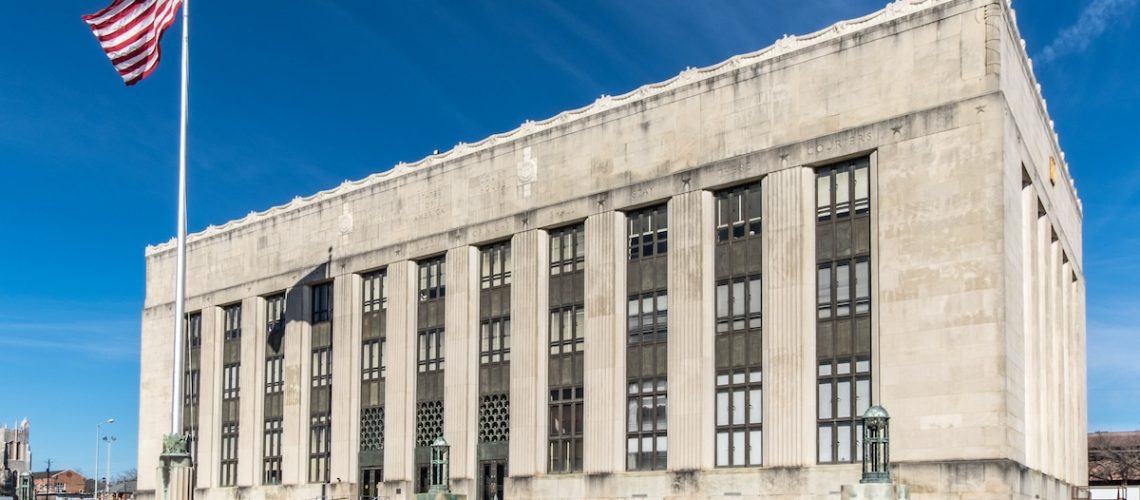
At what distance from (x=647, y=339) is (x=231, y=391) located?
95.9ft

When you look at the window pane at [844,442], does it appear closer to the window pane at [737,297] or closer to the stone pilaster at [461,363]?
the window pane at [737,297]

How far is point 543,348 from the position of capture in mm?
50844

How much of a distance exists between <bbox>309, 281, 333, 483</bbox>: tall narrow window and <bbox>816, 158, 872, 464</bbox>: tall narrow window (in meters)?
27.4

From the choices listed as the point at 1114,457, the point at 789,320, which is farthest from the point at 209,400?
the point at 1114,457

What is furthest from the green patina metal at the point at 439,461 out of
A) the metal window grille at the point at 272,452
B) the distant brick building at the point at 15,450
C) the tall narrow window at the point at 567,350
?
the distant brick building at the point at 15,450

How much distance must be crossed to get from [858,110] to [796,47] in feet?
11.4

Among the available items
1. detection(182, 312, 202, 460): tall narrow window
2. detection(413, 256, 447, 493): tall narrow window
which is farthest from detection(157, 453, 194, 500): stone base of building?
detection(182, 312, 202, 460): tall narrow window

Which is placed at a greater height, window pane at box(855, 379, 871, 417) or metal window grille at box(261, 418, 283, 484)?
window pane at box(855, 379, 871, 417)

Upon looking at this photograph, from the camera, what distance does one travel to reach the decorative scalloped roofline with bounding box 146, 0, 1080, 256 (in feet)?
139

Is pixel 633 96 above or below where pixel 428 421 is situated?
above

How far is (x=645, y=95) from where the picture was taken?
48.6m

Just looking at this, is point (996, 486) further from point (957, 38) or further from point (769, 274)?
point (957, 38)

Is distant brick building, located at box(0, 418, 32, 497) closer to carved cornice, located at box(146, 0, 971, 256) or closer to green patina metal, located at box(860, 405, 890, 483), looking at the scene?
carved cornice, located at box(146, 0, 971, 256)

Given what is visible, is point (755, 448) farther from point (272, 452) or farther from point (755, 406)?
point (272, 452)
